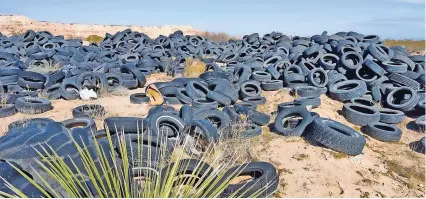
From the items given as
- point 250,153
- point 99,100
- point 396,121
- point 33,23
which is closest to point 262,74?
point 396,121

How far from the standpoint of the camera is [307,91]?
35.2 ft

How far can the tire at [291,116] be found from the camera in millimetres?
7574

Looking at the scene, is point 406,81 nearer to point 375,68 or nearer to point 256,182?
point 375,68

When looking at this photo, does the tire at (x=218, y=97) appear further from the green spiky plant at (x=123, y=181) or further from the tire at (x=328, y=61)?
the green spiky plant at (x=123, y=181)

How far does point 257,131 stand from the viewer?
754 centimetres

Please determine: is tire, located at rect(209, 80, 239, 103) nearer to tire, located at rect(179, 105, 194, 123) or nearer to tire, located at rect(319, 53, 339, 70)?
tire, located at rect(179, 105, 194, 123)

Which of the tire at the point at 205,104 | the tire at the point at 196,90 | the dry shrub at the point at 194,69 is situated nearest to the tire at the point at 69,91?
the tire at the point at 196,90

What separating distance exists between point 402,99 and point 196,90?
20.2 ft

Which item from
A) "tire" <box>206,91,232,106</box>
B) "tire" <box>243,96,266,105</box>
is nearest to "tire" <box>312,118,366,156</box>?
"tire" <box>206,91,232,106</box>

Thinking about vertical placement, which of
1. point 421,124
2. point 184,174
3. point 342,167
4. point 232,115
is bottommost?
point 342,167

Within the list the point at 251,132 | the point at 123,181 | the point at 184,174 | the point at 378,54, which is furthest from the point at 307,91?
the point at 123,181

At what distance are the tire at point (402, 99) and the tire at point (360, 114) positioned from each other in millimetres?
1021

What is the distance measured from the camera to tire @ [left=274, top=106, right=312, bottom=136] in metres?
7.57

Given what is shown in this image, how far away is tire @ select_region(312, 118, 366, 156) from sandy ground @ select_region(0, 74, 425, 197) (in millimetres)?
140
